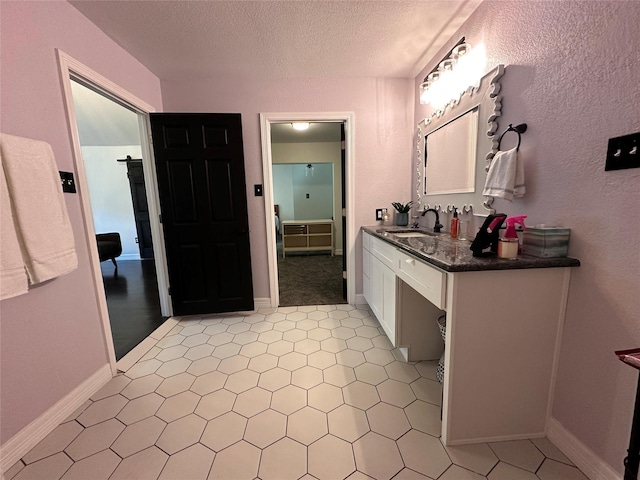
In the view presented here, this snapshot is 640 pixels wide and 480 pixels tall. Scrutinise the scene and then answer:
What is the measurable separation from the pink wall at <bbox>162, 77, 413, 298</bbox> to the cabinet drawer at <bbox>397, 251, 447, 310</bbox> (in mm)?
1233

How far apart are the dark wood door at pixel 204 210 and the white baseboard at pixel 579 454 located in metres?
2.28

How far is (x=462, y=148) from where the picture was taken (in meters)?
1.81

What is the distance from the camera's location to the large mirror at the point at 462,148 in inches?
60.1

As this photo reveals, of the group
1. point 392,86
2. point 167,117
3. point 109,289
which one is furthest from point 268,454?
point 109,289

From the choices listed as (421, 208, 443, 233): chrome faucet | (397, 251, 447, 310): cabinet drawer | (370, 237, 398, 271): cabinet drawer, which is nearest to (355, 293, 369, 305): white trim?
(370, 237, 398, 271): cabinet drawer

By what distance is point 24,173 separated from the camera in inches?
46.4

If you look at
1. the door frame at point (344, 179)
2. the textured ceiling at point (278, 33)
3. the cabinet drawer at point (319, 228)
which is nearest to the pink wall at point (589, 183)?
the textured ceiling at point (278, 33)

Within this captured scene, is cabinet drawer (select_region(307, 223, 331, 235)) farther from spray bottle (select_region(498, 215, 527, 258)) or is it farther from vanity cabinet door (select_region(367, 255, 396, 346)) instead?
spray bottle (select_region(498, 215, 527, 258))

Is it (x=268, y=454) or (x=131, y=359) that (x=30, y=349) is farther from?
(x=268, y=454)

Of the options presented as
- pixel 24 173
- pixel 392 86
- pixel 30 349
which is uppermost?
pixel 392 86

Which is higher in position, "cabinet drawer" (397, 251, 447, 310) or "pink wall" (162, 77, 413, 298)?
"pink wall" (162, 77, 413, 298)

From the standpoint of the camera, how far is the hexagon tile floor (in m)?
1.11

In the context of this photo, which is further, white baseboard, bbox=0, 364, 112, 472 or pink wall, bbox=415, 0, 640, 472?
white baseboard, bbox=0, 364, 112, 472

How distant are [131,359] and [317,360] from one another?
53.4 inches
